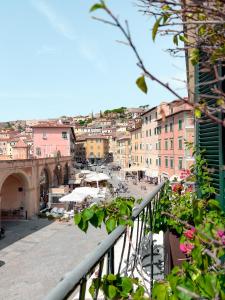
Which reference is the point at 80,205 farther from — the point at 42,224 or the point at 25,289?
the point at 25,289

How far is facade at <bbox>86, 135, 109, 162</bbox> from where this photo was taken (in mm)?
122250

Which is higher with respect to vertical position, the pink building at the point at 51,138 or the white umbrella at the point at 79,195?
the pink building at the point at 51,138

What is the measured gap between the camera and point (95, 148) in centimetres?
12306

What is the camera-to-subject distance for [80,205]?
32469 mm

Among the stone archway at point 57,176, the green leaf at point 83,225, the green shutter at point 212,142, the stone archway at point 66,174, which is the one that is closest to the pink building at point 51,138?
the stone archway at point 66,174

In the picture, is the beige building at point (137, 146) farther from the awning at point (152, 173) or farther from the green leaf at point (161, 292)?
the green leaf at point (161, 292)

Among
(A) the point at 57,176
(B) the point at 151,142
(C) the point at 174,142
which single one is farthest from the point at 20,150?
(B) the point at 151,142

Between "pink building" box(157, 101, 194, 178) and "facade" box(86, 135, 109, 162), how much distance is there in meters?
75.2

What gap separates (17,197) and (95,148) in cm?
9024

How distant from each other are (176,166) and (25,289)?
88.2ft

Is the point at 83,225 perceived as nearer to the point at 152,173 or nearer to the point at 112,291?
the point at 112,291

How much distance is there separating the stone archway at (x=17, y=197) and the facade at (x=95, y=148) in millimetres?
88123

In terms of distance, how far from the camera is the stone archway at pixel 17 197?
31.5 metres

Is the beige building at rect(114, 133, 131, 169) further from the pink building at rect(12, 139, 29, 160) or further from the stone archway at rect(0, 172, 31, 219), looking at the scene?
the stone archway at rect(0, 172, 31, 219)
